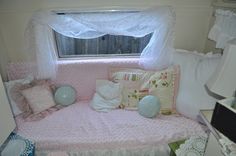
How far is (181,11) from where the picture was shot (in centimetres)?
200

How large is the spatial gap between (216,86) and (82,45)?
4.77 feet

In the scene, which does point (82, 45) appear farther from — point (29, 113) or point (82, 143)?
point (82, 143)

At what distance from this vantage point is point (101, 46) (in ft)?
7.07

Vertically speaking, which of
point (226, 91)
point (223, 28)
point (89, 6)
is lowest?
point (226, 91)

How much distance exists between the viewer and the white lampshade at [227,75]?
1.05 metres

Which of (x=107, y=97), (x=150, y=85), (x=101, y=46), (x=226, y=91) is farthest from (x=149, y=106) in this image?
(x=101, y=46)

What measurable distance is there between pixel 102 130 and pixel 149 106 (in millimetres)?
479

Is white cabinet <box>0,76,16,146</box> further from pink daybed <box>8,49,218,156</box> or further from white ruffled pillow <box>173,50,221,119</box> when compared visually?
white ruffled pillow <box>173,50,221,119</box>

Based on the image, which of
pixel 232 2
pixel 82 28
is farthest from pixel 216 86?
pixel 82 28

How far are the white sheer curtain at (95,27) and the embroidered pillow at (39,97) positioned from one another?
164 millimetres

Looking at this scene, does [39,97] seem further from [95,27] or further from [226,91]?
[226,91]

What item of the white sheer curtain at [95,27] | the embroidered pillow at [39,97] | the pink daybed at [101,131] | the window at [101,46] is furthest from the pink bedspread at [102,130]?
the window at [101,46]

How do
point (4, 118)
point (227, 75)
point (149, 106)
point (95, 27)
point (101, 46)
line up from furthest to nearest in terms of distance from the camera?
1. point (101, 46)
2. point (95, 27)
3. point (149, 106)
4. point (4, 118)
5. point (227, 75)

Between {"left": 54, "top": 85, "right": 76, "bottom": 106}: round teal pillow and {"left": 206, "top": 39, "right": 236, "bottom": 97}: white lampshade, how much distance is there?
51.9 inches
